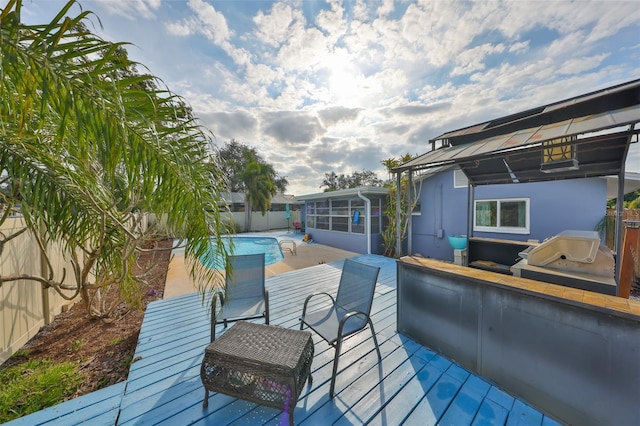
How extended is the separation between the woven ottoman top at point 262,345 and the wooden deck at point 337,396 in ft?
1.64

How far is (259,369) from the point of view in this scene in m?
1.68

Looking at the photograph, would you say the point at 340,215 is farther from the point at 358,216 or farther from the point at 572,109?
the point at 572,109

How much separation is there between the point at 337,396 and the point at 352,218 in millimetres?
8227

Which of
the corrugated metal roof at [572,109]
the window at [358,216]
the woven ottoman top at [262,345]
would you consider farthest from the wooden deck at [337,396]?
the window at [358,216]

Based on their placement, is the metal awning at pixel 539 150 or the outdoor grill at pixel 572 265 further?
the outdoor grill at pixel 572 265

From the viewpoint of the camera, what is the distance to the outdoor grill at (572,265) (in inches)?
99.2

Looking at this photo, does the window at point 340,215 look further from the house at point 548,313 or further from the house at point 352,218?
the house at point 548,313

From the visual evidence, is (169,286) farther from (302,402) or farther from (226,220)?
(302,402)

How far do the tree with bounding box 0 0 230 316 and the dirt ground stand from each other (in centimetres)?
96

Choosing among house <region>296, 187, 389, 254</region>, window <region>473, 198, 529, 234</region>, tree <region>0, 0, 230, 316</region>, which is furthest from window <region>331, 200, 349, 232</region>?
tree <region>0, 0, 230, 316</region>

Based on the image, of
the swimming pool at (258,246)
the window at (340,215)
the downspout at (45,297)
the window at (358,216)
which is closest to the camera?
the downspout at (45,297)

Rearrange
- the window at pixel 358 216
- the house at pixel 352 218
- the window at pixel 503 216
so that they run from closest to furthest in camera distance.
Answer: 1. the window at pixel 503 216
2. the house at pixel 352 218
3. the window at pixel 358 216

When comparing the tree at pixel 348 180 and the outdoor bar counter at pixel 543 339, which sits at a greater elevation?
the tree at pixel 348 180

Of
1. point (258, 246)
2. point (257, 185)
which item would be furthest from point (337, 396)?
point (257, 185)
